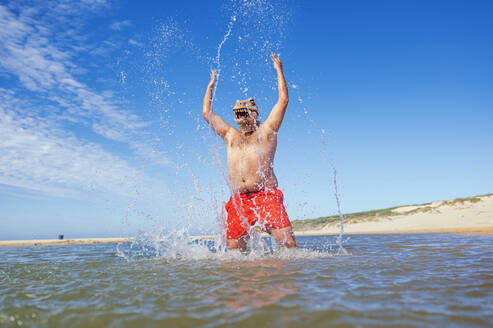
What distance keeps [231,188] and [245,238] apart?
875 millimetres

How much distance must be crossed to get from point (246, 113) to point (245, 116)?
5 cm

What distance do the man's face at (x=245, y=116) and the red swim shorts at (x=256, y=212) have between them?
3.91 ft

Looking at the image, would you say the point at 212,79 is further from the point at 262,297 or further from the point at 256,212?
the point at 262,297

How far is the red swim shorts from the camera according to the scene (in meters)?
4.59

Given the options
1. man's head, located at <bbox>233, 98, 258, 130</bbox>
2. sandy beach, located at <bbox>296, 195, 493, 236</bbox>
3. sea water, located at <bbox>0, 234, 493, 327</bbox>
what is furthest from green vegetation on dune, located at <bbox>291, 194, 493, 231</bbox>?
man's head, located at <bbox>233, 98, 258, 130</bbox>

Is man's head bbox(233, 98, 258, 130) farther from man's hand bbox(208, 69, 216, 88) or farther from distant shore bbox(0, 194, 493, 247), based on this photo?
distant shore bbox(0, 194, 493, 247)

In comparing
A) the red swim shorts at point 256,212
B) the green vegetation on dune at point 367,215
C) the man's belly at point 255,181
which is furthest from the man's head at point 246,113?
the green vegetation on dune at point 367,215

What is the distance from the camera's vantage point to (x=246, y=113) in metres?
5.05

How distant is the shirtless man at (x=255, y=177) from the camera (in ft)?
15.2

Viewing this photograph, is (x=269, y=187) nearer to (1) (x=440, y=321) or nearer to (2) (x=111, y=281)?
(2) (x=111, y=281)

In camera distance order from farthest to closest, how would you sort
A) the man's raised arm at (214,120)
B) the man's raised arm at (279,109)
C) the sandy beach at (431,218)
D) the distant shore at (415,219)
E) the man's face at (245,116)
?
the sandy beach at (431,218) < the distant shore at (415,219) < the man's raised arm at (214,120) < the man's face at (245,116) < the man's raised arm at (279,109)

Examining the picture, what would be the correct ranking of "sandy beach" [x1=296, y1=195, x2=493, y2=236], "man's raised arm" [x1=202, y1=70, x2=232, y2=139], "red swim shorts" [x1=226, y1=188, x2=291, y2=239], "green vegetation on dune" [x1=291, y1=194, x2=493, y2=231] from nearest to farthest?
"red swim shorts" [x1=226, y1=188, x2=291, y2=239] → "man's raised arm" [x1=202, y1=70, x2=232, y2=139] → "sandy beach" [x1=296, y1=195, x2=493, y2=236] → "green vegetation on dune" [x1=291, y1=194, x2=493, y2=231]

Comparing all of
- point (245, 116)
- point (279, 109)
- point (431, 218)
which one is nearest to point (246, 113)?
point (245, 116)

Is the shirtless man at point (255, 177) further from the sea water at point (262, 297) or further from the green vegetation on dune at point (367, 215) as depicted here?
the green vegetation on dune at point (367, 215)
